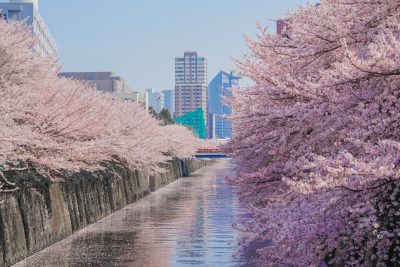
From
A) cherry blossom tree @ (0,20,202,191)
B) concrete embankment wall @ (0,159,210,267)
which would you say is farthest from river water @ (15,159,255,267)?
cherry blossom tree @ (0,20,202,191)

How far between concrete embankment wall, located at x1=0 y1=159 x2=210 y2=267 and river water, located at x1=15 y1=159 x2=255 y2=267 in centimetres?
53

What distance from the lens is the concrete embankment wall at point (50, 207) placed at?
94.6 ft

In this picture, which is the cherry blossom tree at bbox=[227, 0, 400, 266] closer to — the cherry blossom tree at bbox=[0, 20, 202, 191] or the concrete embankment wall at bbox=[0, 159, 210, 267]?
the concrete embankment wall at bbox=[0, 159, 210, 267]

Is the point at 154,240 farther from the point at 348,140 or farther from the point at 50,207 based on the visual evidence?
the point at 348,140

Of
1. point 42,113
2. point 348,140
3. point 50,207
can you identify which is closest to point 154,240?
point 50,207

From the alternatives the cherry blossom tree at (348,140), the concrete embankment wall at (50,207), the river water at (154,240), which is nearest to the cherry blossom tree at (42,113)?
the concrete embankment wall at (50,207)

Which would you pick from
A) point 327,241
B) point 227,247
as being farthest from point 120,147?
point 327,241

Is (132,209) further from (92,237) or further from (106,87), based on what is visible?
(106,87)

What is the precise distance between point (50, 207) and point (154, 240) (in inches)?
180

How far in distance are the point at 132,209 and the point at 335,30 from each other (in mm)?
44448

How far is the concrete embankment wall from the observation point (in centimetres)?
2884

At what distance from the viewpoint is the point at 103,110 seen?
5594cm

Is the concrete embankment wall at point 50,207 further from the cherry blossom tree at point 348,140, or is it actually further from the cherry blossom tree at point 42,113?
the cherry blossom tree at point 348,140

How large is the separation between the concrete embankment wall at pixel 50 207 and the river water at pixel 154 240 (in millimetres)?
533
